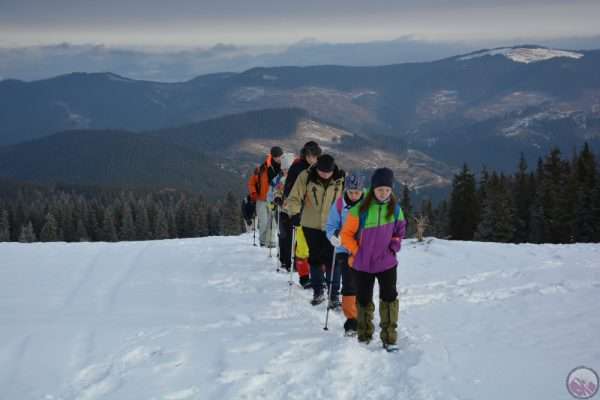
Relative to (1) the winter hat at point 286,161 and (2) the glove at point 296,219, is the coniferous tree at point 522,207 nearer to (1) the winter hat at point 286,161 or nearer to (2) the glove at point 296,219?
(1) the winter hat at point 286,161

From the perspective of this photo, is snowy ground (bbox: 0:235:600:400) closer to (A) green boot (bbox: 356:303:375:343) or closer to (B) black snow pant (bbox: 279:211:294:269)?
(A) green boot (bbox: 356:303:375:343)

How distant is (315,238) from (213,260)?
5021mm

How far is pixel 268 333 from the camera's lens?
25.4 feet

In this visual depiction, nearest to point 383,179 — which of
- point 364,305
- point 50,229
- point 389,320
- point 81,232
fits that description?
point 364,305

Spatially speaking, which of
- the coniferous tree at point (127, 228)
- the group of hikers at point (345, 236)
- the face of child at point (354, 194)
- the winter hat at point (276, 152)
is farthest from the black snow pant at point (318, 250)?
the coniferous tree at point (127, 228)

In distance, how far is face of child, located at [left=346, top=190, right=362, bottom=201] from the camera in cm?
746

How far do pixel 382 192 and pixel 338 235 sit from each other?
1.34m

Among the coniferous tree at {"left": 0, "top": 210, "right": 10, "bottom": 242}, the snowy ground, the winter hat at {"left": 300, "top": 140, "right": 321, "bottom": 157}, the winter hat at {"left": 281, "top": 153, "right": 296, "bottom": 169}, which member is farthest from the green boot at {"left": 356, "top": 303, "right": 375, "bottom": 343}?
the coniferous tree at {"left": 0, "top": 210, "right": 10, "bottom": 242}

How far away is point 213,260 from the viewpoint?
520 inches

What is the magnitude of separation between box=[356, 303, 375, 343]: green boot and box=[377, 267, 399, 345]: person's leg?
0.20 m

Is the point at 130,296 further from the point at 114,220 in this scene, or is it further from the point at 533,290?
the point at 114,220

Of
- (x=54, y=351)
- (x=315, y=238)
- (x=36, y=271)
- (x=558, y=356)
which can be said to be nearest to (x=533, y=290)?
(x=558, y=356)

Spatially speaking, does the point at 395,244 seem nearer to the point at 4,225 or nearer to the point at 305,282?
the point at 305,282

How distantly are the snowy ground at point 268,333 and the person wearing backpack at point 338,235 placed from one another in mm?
387
